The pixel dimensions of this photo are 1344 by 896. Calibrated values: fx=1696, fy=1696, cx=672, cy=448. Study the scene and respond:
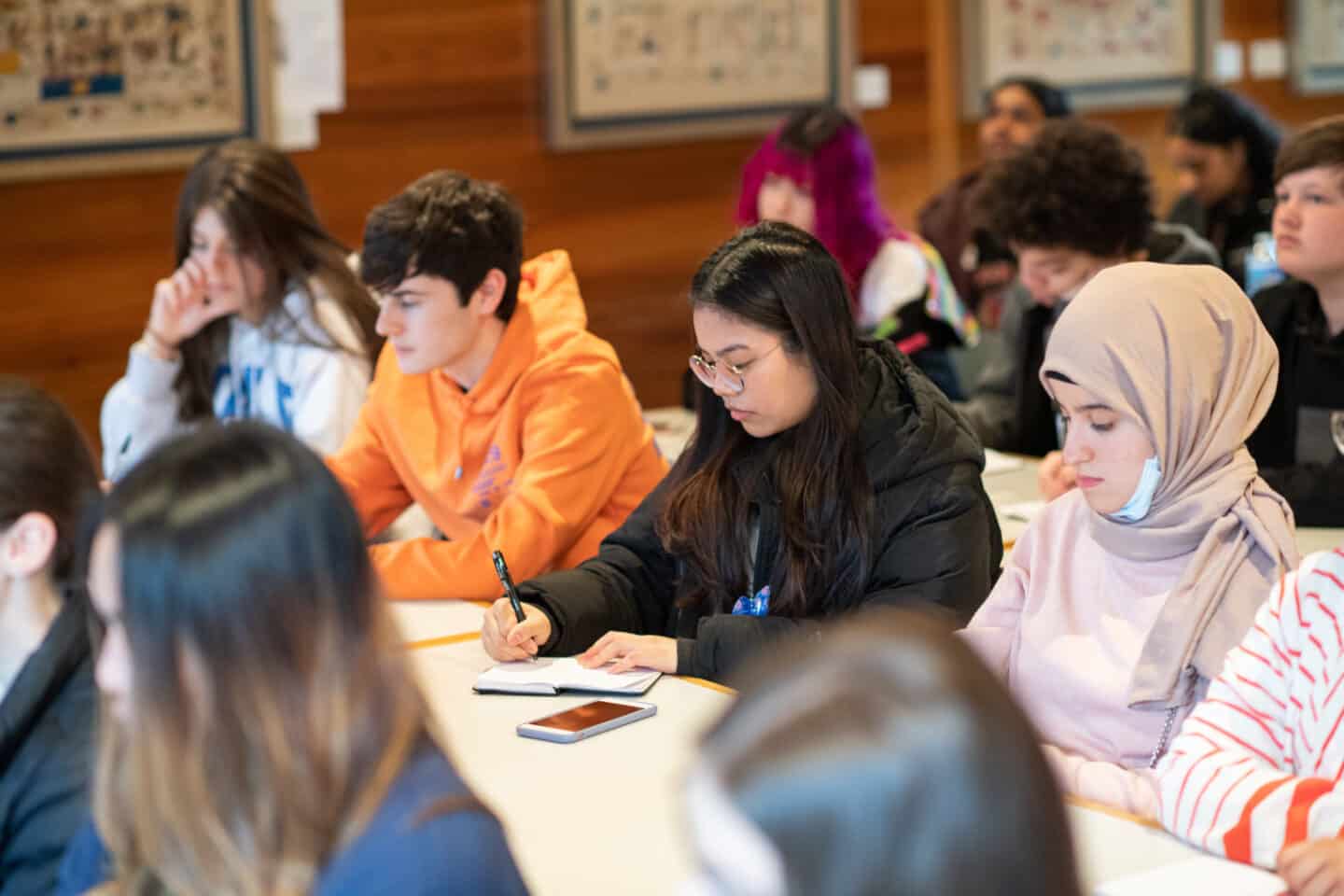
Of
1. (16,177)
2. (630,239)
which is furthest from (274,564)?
(630,239)

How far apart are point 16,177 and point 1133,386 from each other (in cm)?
372

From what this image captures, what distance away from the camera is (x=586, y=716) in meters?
2.24

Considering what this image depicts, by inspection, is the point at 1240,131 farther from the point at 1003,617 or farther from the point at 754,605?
the point at 1003,617

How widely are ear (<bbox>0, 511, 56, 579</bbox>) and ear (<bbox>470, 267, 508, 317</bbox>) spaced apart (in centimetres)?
144

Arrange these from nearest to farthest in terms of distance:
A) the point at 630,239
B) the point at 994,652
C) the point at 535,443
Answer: the point at 994,652
the point at 535,443
the point at 630,239

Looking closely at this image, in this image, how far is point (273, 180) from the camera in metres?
3.88

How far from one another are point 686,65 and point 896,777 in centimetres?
555

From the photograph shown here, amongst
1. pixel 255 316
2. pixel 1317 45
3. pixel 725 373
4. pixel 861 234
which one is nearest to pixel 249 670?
pixel 725 373

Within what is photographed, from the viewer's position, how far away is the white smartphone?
218cm

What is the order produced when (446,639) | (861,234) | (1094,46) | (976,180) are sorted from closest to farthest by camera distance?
(446,639) → (861,234) → (976,180) → (1094,46)

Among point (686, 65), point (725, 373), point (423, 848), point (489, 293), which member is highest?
point (686, 65)

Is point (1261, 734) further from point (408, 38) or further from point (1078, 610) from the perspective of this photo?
point (408, 38)

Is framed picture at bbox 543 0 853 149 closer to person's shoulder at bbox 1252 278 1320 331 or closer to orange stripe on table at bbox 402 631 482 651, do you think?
person's shoulder at bbox 1252 278 1320 331

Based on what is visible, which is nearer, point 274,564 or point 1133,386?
point 274,564
